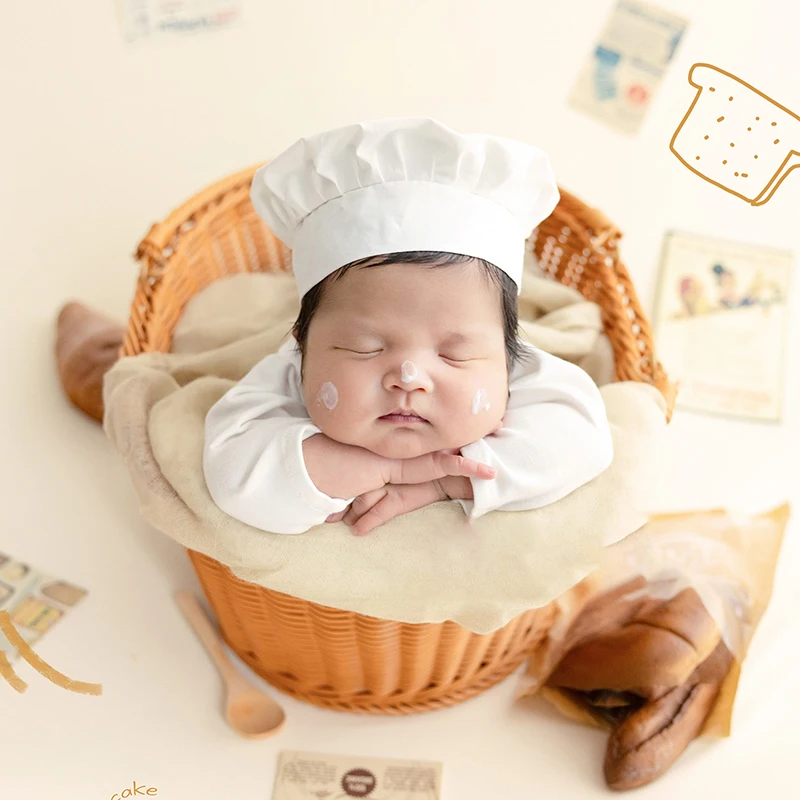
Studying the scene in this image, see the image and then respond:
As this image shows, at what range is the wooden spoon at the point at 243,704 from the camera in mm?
1339

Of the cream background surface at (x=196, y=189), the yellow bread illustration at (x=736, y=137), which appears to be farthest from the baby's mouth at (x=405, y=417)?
the cream background surface at (x=196, y=189)

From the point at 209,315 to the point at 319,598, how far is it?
699 millimetres

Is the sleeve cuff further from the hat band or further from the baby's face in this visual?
the hat band

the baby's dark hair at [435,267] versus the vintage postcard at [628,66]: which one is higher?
the vintage postcard at [628,66]

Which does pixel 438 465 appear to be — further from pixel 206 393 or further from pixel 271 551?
pixel 206 393

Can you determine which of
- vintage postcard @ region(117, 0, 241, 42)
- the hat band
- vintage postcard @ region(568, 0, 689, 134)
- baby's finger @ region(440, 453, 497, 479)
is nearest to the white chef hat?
the hat band

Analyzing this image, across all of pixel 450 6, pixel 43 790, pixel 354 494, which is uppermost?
pixel 450 6

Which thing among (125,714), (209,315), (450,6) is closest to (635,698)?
(125,714)

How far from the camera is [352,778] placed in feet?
4.15

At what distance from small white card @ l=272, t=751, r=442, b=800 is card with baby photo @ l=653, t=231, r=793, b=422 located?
0.97 metres

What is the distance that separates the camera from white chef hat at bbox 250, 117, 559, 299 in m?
1.05

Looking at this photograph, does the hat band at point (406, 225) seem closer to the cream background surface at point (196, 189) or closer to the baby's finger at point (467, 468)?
the baby's finger at point (467, 468)

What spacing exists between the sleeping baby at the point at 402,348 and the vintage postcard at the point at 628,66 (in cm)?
81

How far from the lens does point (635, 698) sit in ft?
4.30
